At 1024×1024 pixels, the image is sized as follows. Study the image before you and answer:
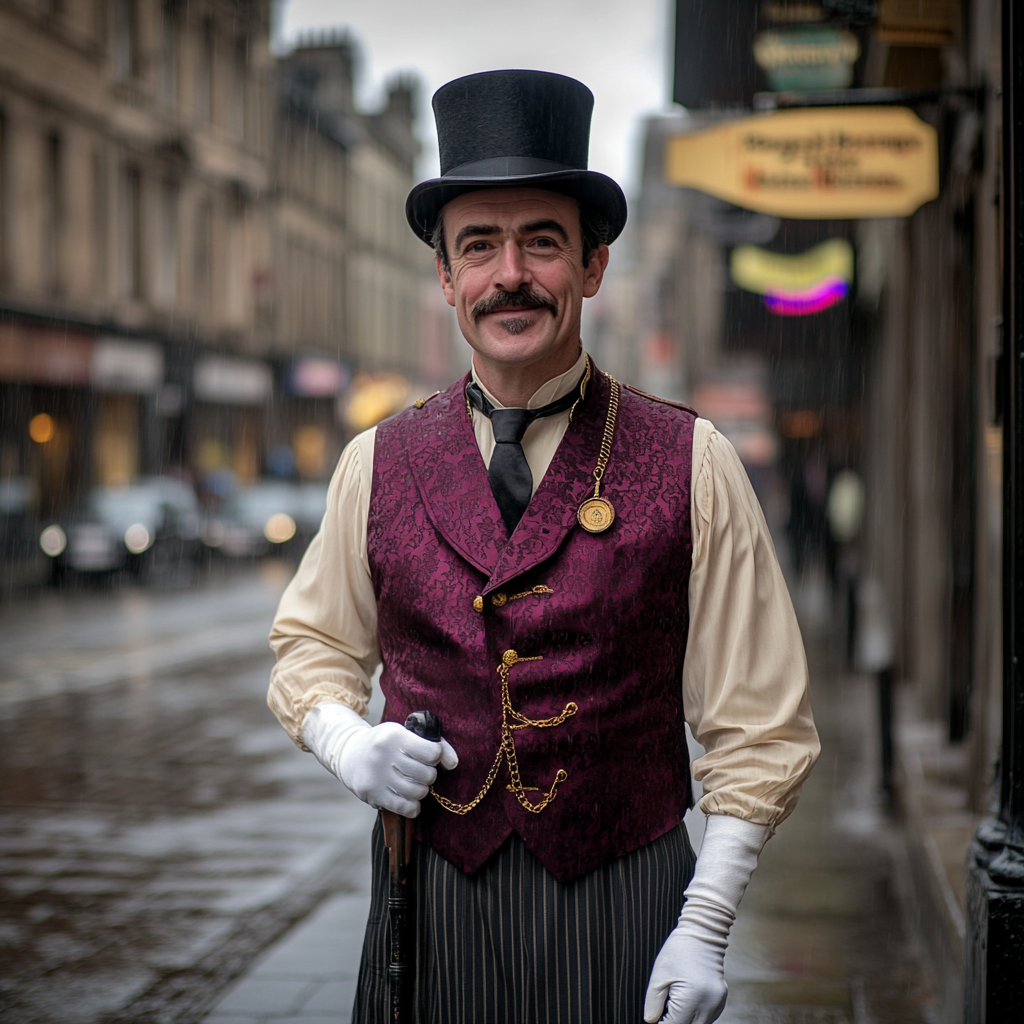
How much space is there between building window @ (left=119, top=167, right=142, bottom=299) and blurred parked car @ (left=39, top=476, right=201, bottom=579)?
8798 mm

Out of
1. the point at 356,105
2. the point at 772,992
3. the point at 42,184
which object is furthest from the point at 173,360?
the point at 772,992

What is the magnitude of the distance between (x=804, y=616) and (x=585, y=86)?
1389 cm

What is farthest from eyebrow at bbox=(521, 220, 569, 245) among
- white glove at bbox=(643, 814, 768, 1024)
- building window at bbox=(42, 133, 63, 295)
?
building window at bbox=(42, 133, 63, 295)

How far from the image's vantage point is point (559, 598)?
7.03 ft

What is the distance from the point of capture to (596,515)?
219cm

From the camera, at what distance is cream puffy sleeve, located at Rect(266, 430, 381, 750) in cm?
238

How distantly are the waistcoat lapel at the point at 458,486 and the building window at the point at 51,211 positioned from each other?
25008 millimetres

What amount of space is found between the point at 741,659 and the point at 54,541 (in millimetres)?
18961

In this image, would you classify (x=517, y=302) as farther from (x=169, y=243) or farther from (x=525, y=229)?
(x=169, y=243)

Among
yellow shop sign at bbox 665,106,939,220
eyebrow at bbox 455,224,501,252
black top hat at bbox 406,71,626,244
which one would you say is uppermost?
yellow shop sign at bbox 665,106,939,220

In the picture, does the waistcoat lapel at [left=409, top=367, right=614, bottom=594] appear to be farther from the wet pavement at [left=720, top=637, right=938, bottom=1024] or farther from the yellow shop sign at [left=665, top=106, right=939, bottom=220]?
the yellow shop sign at [left=665, top=106, right=939, bottom=220]

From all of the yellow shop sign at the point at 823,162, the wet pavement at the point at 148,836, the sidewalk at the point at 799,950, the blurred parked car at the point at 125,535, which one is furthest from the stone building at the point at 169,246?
the yellow shop sign at the point at 823,162

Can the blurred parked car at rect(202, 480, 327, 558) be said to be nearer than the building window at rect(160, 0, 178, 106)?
Yes

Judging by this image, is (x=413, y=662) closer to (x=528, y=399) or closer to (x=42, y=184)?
(x=528, y=399)
